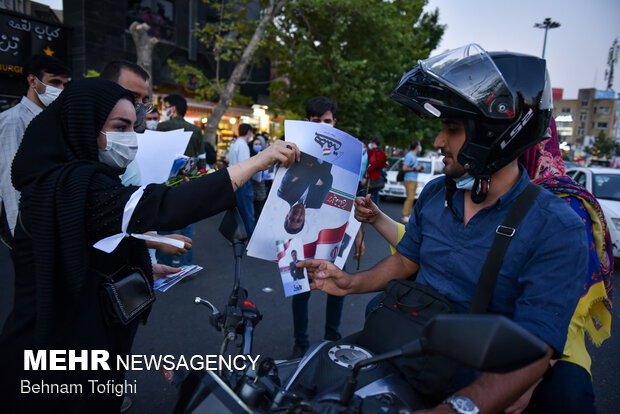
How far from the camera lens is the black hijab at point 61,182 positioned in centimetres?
136

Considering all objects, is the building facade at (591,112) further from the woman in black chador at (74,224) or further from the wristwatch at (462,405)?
the woman in black chador at (74,224)

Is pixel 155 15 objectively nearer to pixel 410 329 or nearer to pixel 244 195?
pixel 244 195

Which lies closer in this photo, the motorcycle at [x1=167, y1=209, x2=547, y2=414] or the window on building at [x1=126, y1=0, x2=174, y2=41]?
the motorcycle at [x1=167, y1=209, x2=547, y2=414]

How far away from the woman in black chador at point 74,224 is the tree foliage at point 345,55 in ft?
42.0

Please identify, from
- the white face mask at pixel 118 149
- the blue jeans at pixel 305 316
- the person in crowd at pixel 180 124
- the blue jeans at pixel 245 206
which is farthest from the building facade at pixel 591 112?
the white face mask at pixel 118 149

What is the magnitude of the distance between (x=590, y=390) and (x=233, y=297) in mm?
1501

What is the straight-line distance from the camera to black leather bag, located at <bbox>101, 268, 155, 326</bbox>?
5.25 ft

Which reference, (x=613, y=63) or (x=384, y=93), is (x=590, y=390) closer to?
(x=384, y=93)

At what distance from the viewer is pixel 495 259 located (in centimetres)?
133

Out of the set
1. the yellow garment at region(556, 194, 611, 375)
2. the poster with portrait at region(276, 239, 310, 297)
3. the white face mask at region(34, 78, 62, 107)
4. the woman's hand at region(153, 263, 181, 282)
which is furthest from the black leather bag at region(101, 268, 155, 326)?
the white face mask at region(34, 78, 62, 107)

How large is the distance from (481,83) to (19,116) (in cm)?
326

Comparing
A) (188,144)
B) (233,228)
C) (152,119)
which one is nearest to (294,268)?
(233,228)

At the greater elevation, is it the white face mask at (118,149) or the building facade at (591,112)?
the building facade at (591,112)

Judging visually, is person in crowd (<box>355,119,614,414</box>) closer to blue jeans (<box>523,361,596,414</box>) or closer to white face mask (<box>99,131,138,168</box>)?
blue jeans (<box>523,361,596,414</box>)
